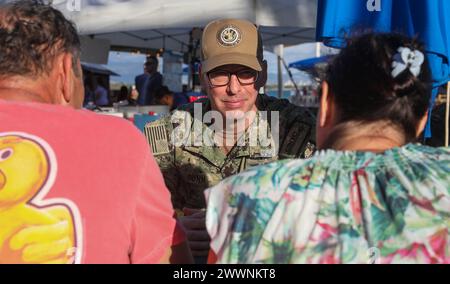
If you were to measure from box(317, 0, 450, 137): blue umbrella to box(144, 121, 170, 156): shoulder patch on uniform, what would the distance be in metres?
0.88

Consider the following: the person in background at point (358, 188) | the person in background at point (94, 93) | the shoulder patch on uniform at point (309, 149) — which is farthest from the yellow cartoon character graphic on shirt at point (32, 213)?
the person in background at point (94, 93)

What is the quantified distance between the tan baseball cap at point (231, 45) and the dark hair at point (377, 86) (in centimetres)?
114

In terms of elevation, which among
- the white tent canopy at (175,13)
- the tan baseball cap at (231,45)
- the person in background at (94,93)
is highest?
the white tent canopy at (175,13)

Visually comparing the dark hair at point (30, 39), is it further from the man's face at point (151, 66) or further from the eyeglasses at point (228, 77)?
the man's face at point (151, 66)

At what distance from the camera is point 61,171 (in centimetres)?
124

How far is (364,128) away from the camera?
1174 mm

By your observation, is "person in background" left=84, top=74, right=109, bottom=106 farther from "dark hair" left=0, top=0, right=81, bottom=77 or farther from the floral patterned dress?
the floral patterned dress

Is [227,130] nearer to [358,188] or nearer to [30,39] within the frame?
[30,39]

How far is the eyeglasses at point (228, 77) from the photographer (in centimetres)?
238

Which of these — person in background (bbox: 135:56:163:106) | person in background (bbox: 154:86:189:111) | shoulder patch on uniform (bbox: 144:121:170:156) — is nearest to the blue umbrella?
shoulder patch on uniform (bbox: 144:121:170:156)

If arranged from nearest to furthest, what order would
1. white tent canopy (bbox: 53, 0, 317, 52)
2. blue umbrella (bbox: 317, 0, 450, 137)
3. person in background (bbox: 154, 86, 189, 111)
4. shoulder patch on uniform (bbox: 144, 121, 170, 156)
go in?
blue umbrella (bbox: 317, 0, 450, 137) < shoulder patch on uniform (bbox: 144, 121, 170, 156) < white tent canopy (bbox: 53, 0, 317, 52) < person in background (bbox: 154, 86, 189, 111)

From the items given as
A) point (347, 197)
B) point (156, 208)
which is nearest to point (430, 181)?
point (347, 197)

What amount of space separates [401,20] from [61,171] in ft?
5.78

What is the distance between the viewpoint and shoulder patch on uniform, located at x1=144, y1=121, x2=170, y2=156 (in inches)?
96.2
